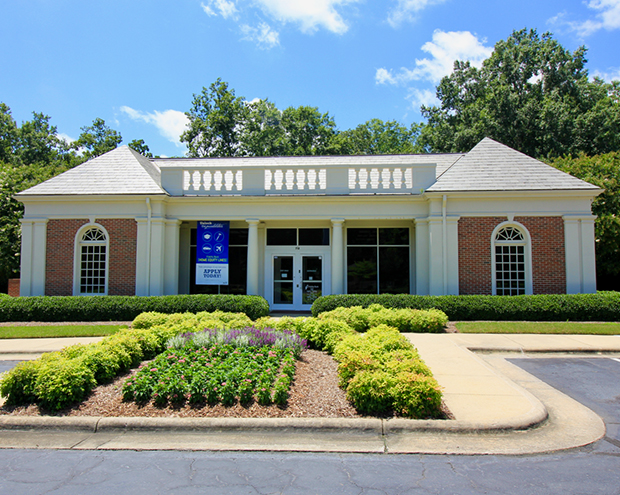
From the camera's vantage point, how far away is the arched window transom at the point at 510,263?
15438 mm

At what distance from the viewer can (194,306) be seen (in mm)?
14805

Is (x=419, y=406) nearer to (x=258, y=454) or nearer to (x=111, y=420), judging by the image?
(x=258, y=454)

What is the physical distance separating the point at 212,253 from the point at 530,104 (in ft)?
100

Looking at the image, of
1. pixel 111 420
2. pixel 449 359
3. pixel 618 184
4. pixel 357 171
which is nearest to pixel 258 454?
pixel 111 420

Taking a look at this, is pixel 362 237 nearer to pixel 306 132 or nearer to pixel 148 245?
pixel 148 245

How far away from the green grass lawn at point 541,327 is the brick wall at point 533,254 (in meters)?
2.45

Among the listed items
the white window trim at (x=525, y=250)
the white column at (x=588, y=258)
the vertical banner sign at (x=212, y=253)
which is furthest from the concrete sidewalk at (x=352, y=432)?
the vertical banner sign at (x=212, y=253)

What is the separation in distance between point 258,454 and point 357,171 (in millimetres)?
Result: 13314

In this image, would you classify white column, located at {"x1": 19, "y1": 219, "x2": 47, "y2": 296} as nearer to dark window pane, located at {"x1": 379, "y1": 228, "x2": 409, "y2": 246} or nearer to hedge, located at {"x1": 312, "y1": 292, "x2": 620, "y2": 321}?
hedge, located at {"x1": 312, "y1": 292, "x2": 620, "y2": 321}

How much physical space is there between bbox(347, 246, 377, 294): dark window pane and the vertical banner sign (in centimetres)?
512

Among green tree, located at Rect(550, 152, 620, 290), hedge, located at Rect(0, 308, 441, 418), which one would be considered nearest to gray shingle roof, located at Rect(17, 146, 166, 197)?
hedge, located at Rect(0, 308, 441, 418)

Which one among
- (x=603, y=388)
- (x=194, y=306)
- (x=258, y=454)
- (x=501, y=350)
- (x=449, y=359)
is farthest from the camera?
(x=194, y=306)

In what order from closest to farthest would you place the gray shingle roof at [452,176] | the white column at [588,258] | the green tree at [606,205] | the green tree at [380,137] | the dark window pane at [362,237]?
the white column at [588,258] → the gray shingle roof at [452,176] → the dark window pane at [362,237] → the green tree at [606,205] → the green tree at [380,137]

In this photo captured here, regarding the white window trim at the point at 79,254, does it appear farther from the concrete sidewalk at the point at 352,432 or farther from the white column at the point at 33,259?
the concrete sidewalk at the point at 352,432
